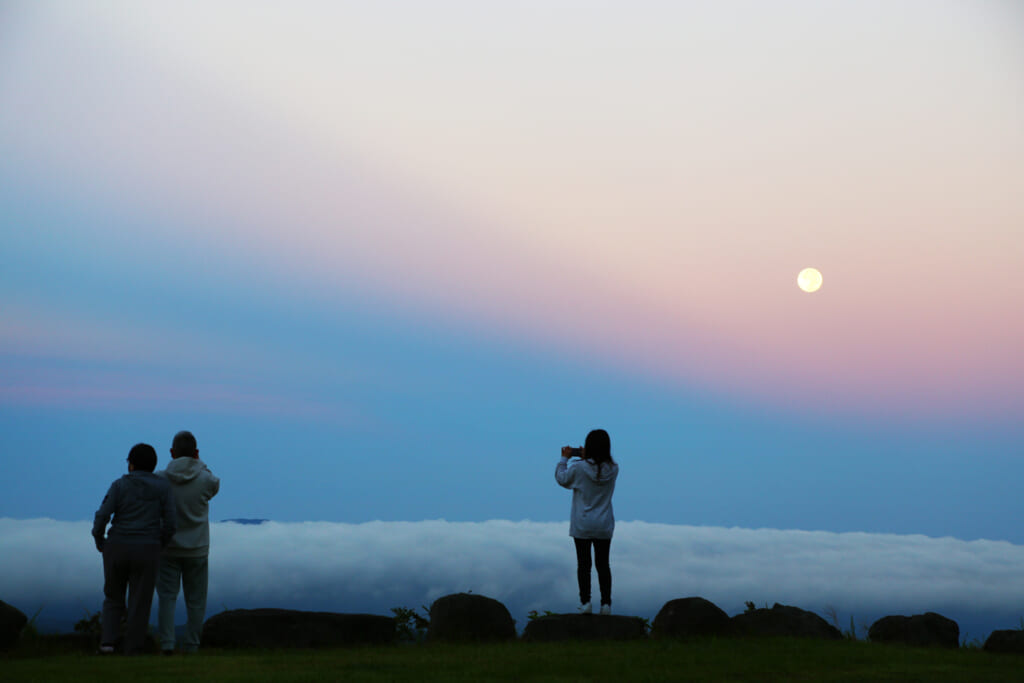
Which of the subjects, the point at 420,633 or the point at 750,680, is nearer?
the point at 750,680

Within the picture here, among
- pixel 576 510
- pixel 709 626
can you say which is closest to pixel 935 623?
pixel 709 626

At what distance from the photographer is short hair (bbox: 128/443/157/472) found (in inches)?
472

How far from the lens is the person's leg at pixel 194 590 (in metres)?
12.4

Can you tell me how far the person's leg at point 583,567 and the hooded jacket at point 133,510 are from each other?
5443 millimetres

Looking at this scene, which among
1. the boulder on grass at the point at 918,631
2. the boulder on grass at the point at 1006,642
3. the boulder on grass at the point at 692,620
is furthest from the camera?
the boulder on grass at the point at 918,631

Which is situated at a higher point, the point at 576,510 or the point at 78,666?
the point at 576,510

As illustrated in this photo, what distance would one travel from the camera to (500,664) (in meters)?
10.4

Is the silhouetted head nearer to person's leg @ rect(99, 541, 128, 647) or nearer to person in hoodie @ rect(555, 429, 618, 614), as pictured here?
person in hoodie @ rect(555, 429, 618, 614)

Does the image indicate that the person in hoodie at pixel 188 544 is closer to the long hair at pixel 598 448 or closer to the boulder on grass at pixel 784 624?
the long hair at pixel 598 448

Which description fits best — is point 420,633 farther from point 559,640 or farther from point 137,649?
point 137,649

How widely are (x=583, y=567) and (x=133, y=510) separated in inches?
235

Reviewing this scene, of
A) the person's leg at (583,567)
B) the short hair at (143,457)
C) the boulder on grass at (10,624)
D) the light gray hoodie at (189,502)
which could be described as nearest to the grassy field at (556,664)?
the boulder on grass at (10,624)

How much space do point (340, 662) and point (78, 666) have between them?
280cm

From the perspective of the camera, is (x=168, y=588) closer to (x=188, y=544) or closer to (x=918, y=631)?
(x=188, y=544)
